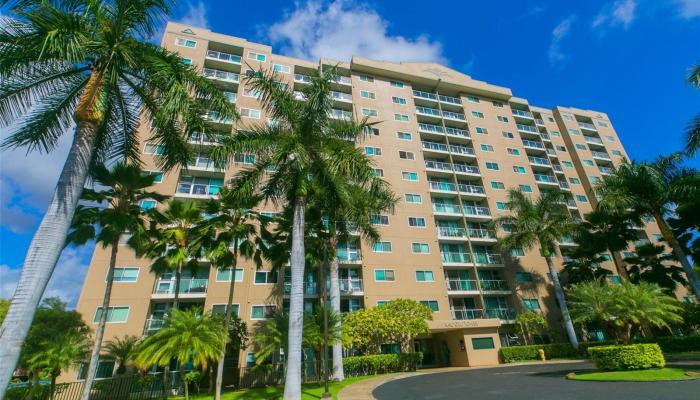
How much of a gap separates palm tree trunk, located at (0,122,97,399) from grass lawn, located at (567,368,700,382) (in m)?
21.8

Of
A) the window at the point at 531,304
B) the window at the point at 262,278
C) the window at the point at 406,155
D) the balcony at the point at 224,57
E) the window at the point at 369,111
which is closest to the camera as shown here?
the window at the point at 262,278

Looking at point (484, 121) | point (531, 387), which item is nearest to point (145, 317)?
point (531, 387)

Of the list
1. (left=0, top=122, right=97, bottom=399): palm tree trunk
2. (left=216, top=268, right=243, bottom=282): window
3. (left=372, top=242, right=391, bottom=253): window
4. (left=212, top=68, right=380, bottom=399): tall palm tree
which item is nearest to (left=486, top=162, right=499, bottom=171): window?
(left=372, top=242, right=391, bottom=253): window

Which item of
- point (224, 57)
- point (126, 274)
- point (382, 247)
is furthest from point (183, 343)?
point (224, 57)

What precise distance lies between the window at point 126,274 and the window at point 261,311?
10.1m

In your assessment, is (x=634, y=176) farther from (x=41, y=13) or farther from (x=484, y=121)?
(x=41, y=13)

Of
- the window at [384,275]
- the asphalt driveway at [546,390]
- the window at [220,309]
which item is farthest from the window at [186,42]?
the asphalt driveway at [546,390]

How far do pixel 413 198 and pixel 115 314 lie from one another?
3082cm

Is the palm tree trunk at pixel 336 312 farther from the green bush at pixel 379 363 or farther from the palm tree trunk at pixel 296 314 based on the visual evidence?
the palm tree trunk at pixel 296 314

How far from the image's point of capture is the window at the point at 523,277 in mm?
37750

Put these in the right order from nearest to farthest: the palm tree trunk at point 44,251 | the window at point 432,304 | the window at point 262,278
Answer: the palm tree trunk at point 44,251 → the window at point 262,278 → the window at point 432,304

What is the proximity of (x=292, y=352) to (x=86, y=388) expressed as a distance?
1064 centimetres

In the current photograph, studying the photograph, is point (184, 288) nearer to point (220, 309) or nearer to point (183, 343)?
point (220, 309)

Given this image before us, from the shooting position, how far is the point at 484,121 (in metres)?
49.6
